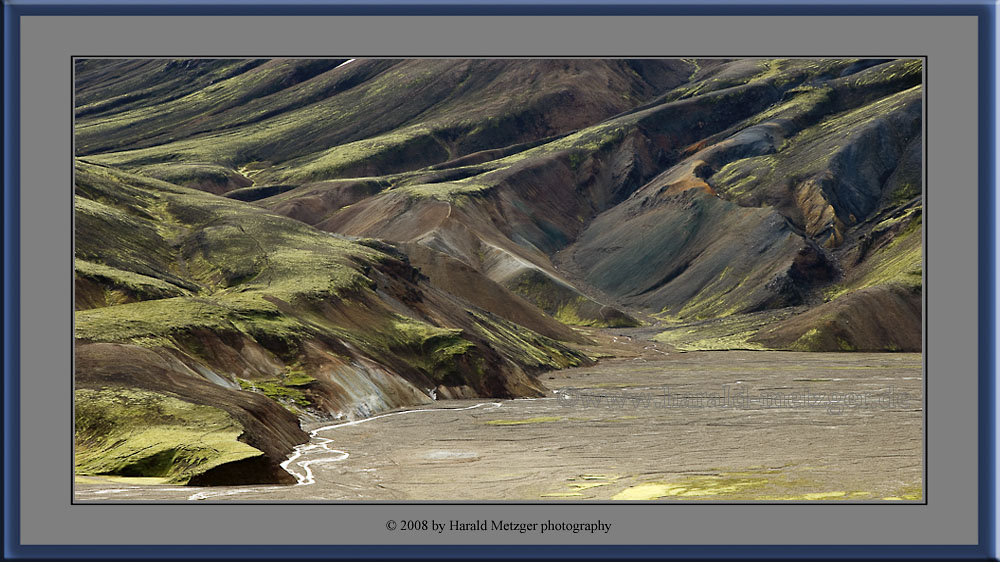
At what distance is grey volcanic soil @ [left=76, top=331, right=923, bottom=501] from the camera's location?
25547 millimetres

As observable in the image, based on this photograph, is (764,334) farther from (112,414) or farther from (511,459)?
(112,414)

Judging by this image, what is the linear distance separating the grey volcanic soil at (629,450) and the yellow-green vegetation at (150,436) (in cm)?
236

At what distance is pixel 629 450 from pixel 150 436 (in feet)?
58.5

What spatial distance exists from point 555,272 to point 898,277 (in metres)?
56.5

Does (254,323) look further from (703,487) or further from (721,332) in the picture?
(721,332)

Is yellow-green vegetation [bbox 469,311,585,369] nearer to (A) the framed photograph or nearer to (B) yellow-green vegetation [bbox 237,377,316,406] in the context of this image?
(A) the framed photograph

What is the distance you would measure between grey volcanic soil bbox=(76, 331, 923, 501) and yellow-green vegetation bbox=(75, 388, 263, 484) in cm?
236

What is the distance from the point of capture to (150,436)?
30.3 meters

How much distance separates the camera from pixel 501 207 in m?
191

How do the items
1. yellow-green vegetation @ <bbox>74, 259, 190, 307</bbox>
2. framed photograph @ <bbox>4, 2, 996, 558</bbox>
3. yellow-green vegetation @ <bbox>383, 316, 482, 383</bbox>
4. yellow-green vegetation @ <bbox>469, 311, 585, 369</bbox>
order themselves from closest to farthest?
framed photograph @ <bbox>4, 2, 996, 558</bbox>
yellow-green vegetation @ <bbox>74, 259, 190, 307</bbox>
yellow-green vegetation @ <bbox>383, 316, 482, 383</bbox>
yellow-green vegetation @ <bbox>469, 311, 585, 369</bbox>

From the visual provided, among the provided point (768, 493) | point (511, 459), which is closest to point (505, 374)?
point (511, 459)

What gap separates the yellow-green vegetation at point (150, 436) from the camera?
91.1 ft

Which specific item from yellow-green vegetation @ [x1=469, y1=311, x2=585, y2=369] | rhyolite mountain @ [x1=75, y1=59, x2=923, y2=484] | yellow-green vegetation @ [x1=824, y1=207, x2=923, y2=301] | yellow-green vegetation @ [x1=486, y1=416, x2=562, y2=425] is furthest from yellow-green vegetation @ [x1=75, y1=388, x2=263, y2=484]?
yellow-green vegetation @ [x1=824, y1=207, x2=923, y2=301]
